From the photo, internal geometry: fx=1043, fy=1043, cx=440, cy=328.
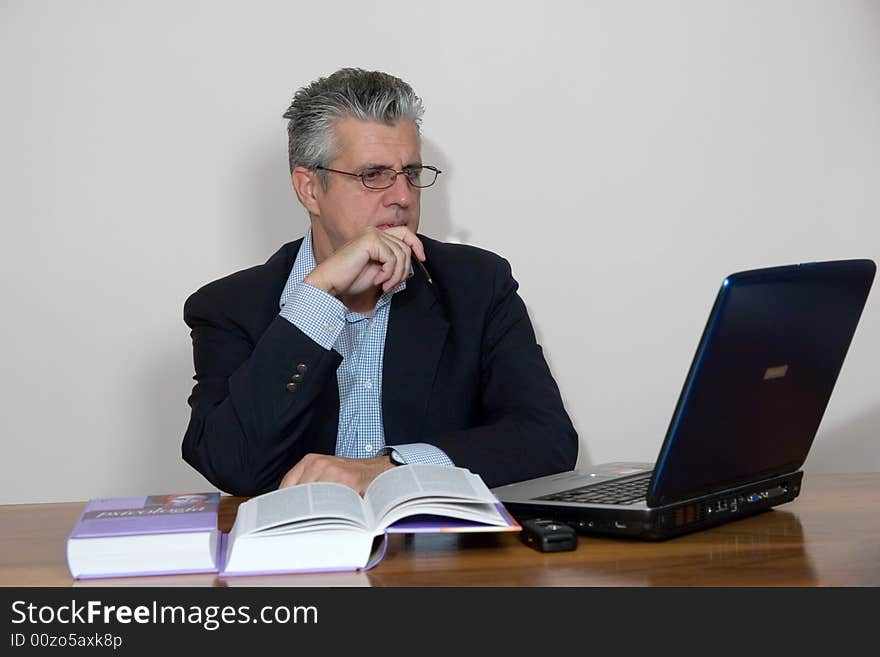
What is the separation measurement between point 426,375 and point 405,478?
864mm

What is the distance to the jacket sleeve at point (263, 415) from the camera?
181 centimetres

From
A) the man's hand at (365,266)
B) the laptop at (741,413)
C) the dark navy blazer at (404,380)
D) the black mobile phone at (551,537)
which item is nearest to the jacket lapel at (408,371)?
the dark navy blazer at (404,380)

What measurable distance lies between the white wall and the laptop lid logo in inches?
65.3

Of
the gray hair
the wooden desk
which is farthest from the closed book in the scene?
the gray hair

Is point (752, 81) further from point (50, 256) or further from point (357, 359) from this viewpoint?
point (50, 256)

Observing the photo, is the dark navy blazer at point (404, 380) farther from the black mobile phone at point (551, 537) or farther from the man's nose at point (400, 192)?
the black mobile phone at point (551, 537)

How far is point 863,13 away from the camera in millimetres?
2980

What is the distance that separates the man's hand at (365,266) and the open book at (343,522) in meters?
0.74

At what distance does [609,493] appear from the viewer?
54.9 inches

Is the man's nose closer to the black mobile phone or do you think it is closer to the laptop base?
the laptop base

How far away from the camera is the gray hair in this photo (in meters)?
2.28

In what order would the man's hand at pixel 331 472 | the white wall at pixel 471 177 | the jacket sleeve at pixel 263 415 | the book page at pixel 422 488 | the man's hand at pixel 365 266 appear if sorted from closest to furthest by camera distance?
the book page at pixel 422 488, the man's hand at pixel 331 472, the jacket sleeve at pixel 263 415, the man's hand at pixel 365 266, the white wall at pixel 471 177

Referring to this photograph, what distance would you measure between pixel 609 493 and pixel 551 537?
0.66 feet
